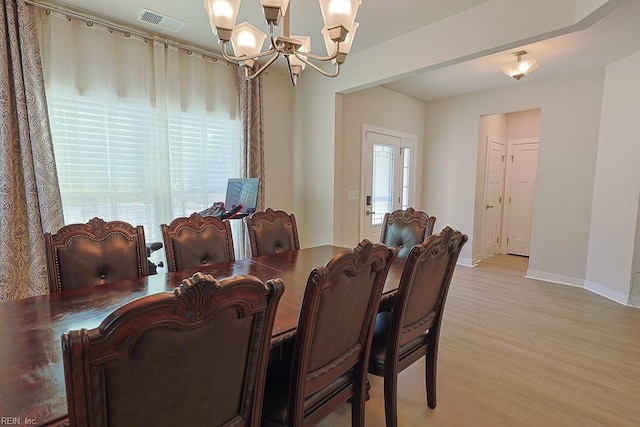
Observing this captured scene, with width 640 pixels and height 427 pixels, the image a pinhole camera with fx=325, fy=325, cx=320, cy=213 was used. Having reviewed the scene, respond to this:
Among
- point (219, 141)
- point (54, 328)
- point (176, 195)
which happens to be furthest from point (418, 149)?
point (54, 328)

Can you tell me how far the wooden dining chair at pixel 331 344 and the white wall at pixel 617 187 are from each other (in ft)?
12.0

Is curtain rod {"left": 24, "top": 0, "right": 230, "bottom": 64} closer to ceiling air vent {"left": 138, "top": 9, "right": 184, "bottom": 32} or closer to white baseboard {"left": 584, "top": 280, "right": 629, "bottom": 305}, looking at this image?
ceiling air vent {"left": 138, "top": 9, "right": 184, "bottom": 32}

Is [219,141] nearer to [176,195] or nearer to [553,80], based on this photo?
[176,195]

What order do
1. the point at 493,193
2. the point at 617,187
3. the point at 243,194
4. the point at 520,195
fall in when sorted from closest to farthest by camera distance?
the point at 243,194, the point at 617,187, the point at 493,193, the point at 520,195

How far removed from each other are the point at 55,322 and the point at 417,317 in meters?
1.59

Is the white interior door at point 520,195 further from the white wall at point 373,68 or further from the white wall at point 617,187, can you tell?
the white wall at point 617,187

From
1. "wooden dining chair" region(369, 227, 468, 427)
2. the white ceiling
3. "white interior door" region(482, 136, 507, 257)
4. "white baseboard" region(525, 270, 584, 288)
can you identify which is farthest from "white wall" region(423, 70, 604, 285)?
"wooden dining chair" region(369, 227, 468, 427)

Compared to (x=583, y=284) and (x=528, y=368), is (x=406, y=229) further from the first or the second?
(x=583, y=284)

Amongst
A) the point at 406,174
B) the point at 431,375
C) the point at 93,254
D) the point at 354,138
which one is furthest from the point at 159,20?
the point at 406,174

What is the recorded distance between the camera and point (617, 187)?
359cm

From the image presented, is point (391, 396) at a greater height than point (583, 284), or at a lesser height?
greater

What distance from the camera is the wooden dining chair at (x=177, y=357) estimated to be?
63 centimetres

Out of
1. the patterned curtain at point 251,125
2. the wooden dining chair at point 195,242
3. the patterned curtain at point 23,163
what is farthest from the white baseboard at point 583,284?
the patterned curtain at point 23,163

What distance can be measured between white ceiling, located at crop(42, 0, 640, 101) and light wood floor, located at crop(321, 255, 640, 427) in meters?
2.41
